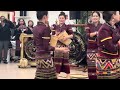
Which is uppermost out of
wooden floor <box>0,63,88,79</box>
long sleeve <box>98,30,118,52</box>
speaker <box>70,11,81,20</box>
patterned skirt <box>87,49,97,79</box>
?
speaker <box>70,11,81,20</box>

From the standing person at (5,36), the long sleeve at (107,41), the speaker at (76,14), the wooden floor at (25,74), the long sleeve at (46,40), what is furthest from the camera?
the standing person at (5,36)

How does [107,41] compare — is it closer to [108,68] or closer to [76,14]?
[108,68]

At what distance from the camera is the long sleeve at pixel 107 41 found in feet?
9.73

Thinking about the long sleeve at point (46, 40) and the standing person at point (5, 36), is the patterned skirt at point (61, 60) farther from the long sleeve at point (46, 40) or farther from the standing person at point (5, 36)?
the standing person at point (5, 36)

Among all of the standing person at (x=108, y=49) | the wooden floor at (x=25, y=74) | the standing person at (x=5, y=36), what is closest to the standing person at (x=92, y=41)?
the wooden floor at (x=25, y=74)

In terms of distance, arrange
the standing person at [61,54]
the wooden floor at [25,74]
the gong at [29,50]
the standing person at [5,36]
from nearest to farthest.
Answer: the standing person at [61,54], the wooden floor at [25,74], the gong at [29,50], the standing person at [5,36]

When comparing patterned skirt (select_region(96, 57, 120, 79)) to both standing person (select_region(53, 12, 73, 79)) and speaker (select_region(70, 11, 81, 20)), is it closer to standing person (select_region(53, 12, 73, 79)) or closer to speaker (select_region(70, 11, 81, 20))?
standing person (select_region(53, 12, 73, 79))

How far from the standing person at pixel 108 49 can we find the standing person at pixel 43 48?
0.58 metres

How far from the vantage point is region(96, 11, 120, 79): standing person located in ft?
9.77

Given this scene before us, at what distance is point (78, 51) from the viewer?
17.4ft

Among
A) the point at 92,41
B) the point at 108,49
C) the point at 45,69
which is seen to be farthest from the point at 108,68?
the point at 92,41

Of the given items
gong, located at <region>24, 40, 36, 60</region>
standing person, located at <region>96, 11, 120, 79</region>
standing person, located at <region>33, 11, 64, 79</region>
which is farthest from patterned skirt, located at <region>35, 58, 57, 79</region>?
gong, located at <region>24, 40, 36, 60</region>

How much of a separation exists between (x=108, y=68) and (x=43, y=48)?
0.77 metres

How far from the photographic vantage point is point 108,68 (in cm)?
306
